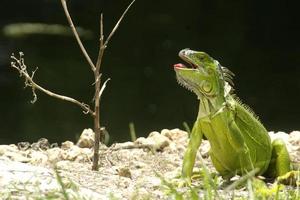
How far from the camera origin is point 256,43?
53.4ft

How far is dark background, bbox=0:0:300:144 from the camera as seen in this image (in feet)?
34.9

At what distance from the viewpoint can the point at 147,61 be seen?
14258 millimetres

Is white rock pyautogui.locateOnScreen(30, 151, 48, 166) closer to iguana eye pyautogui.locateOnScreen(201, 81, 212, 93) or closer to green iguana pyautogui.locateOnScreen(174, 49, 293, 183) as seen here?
green iguana pyautogui.locateOnScreen(174, 49, 293, 183)

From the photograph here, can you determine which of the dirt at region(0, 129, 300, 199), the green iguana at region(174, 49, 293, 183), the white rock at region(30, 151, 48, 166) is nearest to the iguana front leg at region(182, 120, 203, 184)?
the green iguana at region(174, 49, 293, 183)

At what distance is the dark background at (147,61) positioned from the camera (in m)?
10.6

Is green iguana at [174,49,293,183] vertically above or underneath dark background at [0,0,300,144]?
underneath

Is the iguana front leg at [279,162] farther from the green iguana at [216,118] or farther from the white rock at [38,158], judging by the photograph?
the white rock at [38,158]

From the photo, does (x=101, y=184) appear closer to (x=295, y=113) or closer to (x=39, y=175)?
(x=39, y=175)

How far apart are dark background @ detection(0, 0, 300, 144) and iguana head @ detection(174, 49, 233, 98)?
12.6 feet

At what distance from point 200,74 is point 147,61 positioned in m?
8.87

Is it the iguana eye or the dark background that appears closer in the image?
the iguana eye

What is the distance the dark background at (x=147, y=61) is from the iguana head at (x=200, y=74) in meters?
3.83

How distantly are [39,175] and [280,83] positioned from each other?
892 cm

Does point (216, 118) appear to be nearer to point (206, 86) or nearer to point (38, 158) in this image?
point (206, 86)
